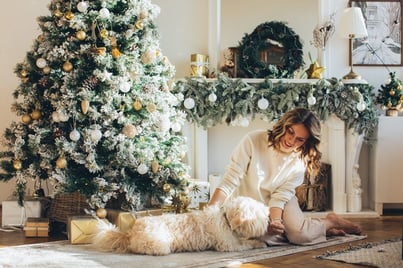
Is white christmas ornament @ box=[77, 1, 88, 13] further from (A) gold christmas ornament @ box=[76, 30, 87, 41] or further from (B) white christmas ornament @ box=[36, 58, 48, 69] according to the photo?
(B) white christmas ornament @ box=[36, 58, 48, 69]

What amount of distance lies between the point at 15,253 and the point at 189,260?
0.84 meters

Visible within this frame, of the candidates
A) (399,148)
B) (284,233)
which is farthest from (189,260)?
(399,148)

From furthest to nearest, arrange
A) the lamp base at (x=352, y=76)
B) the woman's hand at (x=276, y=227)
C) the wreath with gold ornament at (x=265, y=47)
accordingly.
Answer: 1. the wreath with gold ornament at (x=265, y=47)
2. the lamp base at (x=352, y=76)
3. the woman's hand at (x=276, y=227)

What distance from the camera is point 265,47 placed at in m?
4.52

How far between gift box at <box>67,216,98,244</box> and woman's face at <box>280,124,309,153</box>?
104 cm

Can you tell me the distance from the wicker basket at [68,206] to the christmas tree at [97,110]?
0.73ft

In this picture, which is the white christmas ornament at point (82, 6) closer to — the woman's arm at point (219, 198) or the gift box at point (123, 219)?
the gift box at point (123, 219)

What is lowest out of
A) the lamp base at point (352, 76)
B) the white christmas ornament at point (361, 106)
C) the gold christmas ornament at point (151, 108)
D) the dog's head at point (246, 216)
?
the dog's head at point (246, 216)

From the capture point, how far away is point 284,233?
3191 millimetres

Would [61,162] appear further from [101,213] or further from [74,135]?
[101,213]

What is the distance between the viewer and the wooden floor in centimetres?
275

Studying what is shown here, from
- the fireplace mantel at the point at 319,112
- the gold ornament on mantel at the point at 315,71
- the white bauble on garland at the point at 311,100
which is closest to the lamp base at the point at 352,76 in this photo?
the fireplace mantel at the point at 319,112

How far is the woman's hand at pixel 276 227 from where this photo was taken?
300 cm

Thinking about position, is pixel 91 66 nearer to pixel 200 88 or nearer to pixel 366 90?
pixel 200 88
